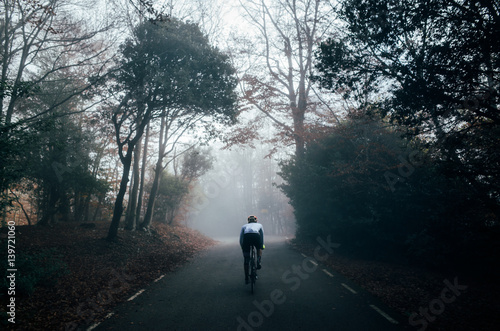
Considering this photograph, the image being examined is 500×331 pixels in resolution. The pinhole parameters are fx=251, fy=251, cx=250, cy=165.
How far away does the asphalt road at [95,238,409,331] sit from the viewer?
465cm

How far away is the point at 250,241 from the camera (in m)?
7.21

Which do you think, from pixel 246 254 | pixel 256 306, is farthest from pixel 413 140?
pixel 256 306

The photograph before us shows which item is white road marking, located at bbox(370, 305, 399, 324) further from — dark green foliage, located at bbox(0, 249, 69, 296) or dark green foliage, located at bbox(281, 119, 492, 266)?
dark green foliage, located at bbox(0, 249, 69, 296)

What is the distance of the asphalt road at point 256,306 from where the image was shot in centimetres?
465

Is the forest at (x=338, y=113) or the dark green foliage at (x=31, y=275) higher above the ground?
the forest at (x=338, y=113)

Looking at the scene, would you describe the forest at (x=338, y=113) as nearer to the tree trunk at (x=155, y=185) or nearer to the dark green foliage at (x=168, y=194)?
the tree trunk at (x=155, y=185)

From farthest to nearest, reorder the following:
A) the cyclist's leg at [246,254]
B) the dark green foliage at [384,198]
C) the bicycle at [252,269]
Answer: the dark green foliage at [384,198] → the cyclist's leg at [246,254] → the bicycle at [252,269]

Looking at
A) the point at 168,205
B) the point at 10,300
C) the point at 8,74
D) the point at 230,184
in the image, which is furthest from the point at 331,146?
the point at 230,184

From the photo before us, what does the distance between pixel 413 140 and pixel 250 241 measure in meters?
6.93

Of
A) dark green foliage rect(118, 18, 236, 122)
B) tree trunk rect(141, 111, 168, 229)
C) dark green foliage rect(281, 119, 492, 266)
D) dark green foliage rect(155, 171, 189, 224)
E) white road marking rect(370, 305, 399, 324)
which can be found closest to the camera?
white road marking rect(370, 305, 399, 324)

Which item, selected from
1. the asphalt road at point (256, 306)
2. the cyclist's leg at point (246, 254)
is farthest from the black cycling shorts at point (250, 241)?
the asphalt road at point (256, 306)

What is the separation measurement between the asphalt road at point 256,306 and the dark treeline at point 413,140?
4339 mm

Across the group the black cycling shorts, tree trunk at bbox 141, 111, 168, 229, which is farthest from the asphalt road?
tree trunk at bbox 141, 111, 168, 229

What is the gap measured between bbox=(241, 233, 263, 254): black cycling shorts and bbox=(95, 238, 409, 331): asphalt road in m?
1.08
